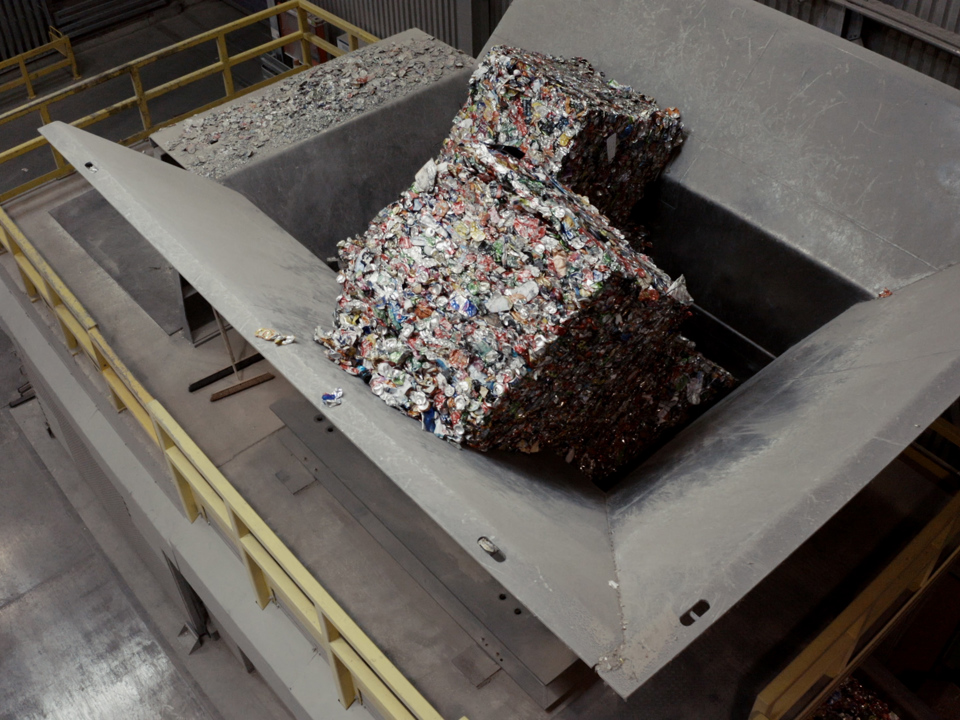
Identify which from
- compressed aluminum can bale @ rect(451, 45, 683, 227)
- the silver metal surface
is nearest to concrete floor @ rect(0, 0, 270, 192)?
the silver metal surface

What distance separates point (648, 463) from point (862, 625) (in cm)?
127

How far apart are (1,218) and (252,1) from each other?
745 cm

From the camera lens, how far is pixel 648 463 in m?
3.98

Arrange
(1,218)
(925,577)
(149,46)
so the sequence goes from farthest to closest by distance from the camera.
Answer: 1. (149,46)
2. (1,218)
3. (925,577)

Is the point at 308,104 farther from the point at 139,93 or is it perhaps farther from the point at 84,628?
the point at 84,628

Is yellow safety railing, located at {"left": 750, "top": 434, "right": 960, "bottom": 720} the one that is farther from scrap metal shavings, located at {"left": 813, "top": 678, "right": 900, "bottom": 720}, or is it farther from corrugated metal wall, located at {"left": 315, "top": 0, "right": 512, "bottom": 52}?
corrugated metal wall, located at {"left": 315, "top": 0, "right": 512, "bottom": 52}

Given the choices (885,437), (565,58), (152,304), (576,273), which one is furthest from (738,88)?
(152,304)

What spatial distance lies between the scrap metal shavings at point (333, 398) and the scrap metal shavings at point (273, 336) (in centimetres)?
32

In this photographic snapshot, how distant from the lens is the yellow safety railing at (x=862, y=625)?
378cm

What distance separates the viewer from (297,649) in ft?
14.8

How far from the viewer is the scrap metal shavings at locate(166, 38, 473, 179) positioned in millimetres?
4930

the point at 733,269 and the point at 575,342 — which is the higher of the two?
the point at 575,342

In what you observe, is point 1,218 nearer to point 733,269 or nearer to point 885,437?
point 733,269

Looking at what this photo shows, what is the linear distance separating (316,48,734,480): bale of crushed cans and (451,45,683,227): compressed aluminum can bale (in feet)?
2.05
